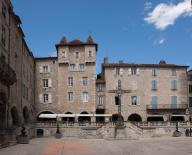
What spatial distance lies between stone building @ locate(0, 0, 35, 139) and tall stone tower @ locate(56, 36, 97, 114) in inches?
318

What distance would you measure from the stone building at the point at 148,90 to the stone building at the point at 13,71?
16.4 meters

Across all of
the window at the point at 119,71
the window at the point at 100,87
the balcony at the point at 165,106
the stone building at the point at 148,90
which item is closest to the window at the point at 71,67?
the stone building at the point at 148,90

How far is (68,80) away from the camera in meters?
73.9

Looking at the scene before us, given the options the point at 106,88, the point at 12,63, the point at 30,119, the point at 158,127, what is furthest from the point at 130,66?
the point at 12,63

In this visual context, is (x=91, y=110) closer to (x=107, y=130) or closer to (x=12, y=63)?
(x=107, y=130)

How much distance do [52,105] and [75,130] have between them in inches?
427

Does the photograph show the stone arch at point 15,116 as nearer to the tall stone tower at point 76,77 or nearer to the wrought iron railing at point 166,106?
the tall stone tower at point 76,77

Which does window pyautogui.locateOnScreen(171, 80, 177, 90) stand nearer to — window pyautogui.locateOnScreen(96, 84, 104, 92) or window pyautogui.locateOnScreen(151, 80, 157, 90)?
window pyautogui.locateOnScreen(151, 80, 157, 90)

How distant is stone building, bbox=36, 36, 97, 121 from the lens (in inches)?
2881

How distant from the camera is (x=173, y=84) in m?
76.4

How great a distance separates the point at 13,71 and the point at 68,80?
30.4 metres

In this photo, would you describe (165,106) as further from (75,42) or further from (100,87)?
(75,42)

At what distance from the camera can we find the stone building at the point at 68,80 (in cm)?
7319

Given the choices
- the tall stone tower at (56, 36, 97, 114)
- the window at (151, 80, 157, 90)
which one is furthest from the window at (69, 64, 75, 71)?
the window at (151, 80, 157, 90)
